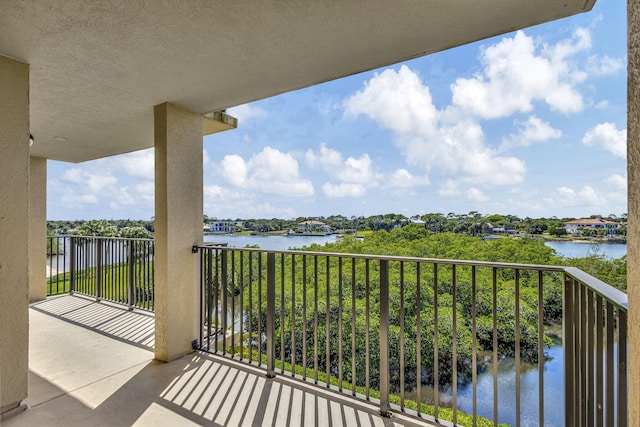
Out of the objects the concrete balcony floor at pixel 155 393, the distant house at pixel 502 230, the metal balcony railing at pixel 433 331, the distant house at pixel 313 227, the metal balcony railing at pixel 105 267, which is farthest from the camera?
the distant house at pixel 313 227

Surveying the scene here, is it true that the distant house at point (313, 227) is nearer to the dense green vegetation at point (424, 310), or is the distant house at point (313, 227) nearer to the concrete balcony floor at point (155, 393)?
the dense green vegetation at point (424, 310)

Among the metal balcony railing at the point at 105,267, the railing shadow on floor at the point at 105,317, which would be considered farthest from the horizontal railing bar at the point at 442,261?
the metal balcony railing at the point at 105,267

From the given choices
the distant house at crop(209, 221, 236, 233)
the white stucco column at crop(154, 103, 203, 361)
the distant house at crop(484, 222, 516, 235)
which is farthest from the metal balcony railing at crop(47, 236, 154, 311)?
the distant house at crop(484, 222, 516, 235)

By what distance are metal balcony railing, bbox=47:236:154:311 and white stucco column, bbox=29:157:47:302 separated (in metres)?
0.35

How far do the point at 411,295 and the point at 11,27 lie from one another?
39.2 feet

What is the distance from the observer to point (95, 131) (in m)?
3.90

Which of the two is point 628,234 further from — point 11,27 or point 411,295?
point 411,295

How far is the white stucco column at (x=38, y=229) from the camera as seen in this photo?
511 centimetres

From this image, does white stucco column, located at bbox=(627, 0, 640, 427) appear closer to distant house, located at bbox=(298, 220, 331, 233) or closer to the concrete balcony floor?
the concrete balcony floor

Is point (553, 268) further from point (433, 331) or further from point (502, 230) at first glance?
point (502, 230)

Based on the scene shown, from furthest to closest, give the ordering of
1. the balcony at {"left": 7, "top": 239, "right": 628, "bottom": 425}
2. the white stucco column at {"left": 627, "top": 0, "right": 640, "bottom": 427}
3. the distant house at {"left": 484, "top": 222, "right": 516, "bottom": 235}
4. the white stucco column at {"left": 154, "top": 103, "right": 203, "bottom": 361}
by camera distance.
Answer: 1. the distant house at {"left": 484, "top": 222, "right": 516, "bottom": 235}
2. the white stucco column at {"left": 154, "top": 103, "right": 203, "bottom": 361}
3. the balcony at {"left": 7, "top": 239, "right": 628, "bottom": 425}
4. the white stucco column at {"left": 627, "top": 0, "right": 640, "bottom": 427}

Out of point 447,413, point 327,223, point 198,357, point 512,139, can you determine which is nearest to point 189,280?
point 198,357

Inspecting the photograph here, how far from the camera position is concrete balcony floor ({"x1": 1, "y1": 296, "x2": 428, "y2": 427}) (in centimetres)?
208

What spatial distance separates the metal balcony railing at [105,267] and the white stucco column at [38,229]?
35 cm
